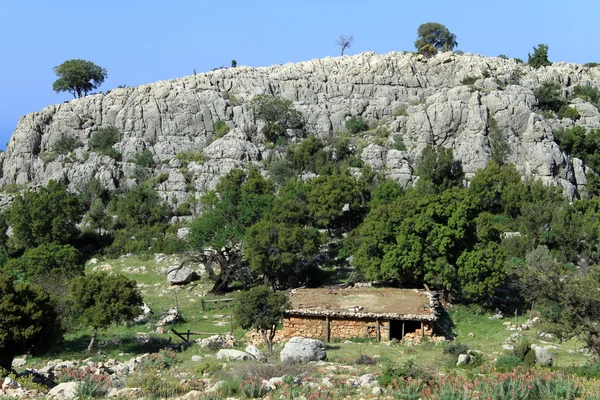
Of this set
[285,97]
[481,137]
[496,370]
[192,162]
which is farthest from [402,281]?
[285,97]

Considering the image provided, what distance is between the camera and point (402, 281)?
124ft

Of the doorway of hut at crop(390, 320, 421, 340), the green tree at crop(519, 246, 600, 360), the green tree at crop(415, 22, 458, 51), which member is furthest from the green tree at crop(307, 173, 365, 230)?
the green tree at crop(415, 22, 458, 51)

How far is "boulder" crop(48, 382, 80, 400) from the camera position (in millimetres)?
16406

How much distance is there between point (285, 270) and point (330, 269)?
5.96 m

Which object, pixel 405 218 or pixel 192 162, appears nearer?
pixel 405 218

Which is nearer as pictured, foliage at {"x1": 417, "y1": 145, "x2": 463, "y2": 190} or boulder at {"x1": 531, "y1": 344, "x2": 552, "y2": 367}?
boulder at {"x1": 531, "y1": 344, "x2": 552, "y2": 367}

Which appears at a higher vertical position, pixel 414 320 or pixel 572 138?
pixel 572 138

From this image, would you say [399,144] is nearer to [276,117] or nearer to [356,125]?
[356,125]

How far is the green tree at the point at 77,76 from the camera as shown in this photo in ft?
267

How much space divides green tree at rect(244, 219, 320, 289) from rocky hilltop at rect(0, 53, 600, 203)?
25.2 m

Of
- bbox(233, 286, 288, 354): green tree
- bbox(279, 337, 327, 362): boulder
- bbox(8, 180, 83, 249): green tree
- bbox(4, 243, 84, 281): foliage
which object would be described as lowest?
bbox(279, 337, 327, 362): boulder

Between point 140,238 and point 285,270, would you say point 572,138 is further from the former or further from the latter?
point 140,238

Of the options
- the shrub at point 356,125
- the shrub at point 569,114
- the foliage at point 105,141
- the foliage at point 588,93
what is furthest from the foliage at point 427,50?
the foliage at point 105,141

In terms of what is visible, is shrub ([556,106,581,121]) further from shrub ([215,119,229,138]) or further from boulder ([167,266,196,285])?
boulder ([167,266,196,285])
